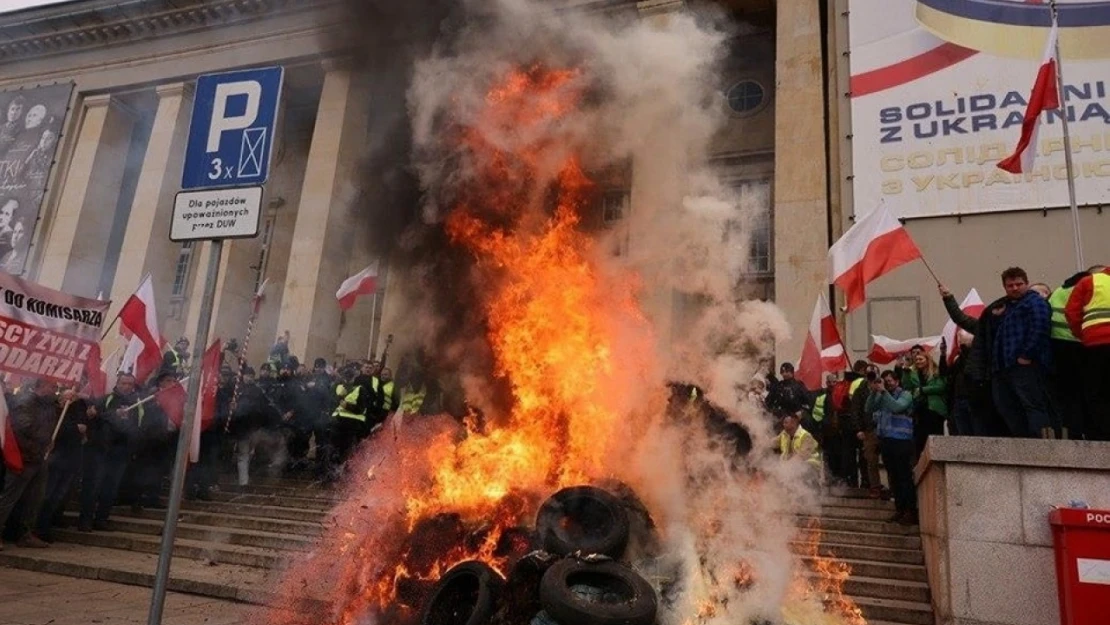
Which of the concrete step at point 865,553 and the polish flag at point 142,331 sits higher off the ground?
the polish flag at point 142,331

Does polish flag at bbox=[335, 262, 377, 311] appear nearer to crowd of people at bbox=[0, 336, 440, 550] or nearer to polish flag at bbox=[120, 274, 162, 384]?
crowd of people at bbox=[0, 336, 440, 550]

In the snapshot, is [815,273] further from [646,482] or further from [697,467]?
[646,482]

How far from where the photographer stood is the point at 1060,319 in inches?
235

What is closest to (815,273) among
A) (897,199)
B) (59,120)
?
(897,199)

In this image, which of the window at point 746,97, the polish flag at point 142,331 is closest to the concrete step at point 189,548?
the polish flag at point 142,331

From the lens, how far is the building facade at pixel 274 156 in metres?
15.6

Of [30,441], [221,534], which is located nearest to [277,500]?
[221,534]

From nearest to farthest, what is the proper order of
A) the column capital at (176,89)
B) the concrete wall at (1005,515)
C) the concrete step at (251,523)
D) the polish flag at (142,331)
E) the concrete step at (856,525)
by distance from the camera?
the concrete wall at (1005,515), the concrete step at (856,525), the concrete step at (251,523), the polish flag at (142,331), the column capital at (176,89)

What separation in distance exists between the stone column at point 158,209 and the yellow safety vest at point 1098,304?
2184cm

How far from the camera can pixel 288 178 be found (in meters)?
23.1

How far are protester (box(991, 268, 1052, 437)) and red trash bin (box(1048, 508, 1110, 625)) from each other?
4.06 feet

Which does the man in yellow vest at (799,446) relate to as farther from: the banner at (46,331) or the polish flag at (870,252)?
the banner at (46,331)

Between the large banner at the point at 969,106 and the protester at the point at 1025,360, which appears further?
the large banner at the point at 969,106

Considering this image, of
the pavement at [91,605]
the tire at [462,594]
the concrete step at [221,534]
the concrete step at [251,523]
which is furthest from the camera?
the concrete step at [251,523]
